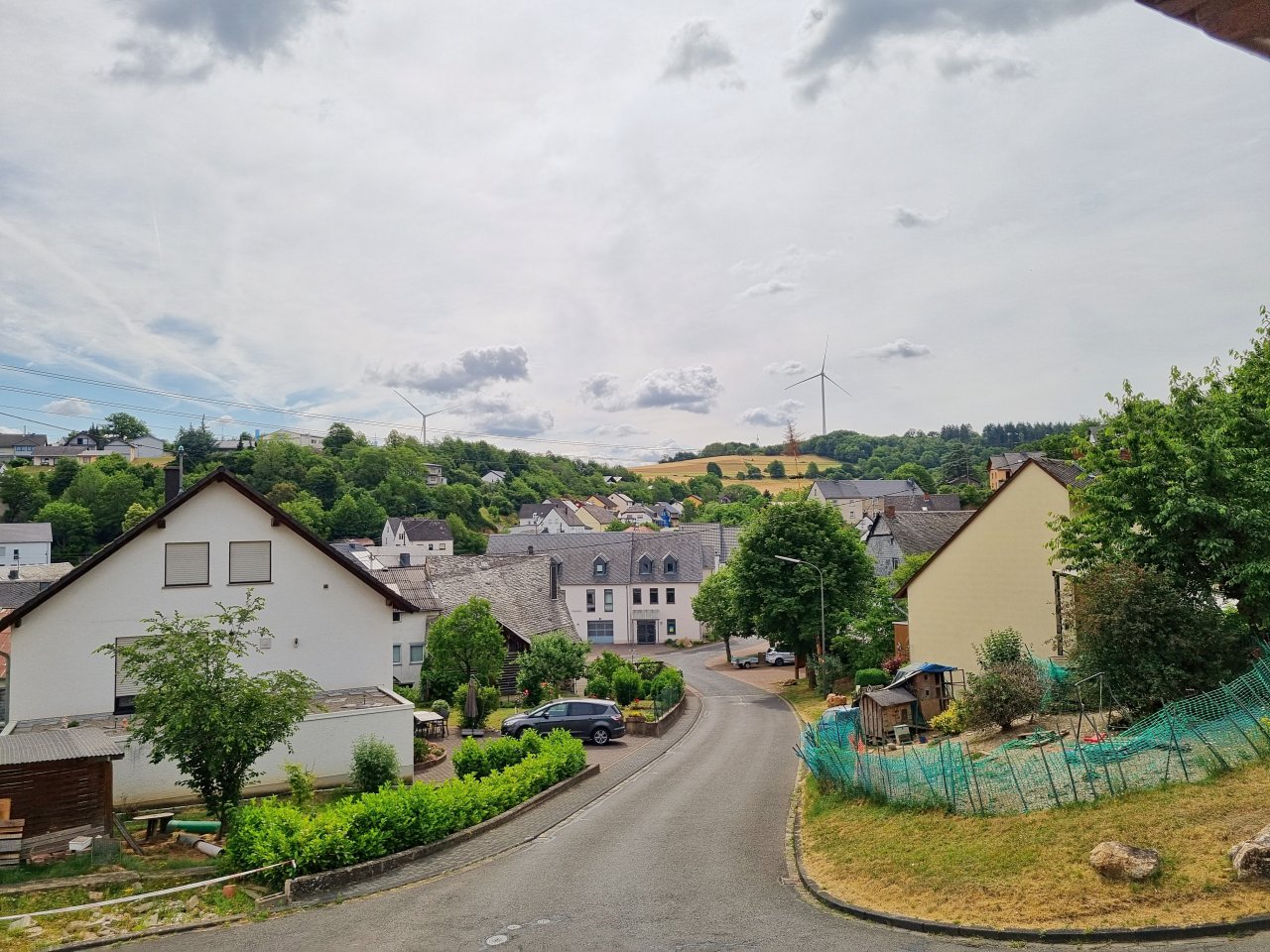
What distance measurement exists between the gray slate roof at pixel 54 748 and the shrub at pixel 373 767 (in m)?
5.69

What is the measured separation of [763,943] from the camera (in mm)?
11102

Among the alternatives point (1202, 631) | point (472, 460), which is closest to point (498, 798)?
point (1202, 631)

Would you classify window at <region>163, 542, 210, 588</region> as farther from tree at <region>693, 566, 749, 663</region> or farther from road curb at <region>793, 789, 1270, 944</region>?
tree at <region>693, 566, 749, 663</region>

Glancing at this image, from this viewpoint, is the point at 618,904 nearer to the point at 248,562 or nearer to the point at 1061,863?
the point at 1061,863

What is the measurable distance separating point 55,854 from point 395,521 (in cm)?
10608

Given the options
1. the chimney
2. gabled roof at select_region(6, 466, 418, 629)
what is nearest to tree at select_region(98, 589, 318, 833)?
gabled roof at select_region(6, 466, 418, 629)

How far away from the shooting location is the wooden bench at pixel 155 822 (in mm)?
18672

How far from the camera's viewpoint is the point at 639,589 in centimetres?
7831

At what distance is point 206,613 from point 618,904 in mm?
16272

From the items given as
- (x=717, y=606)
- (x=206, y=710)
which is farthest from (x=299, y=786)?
(x=717, y=606)

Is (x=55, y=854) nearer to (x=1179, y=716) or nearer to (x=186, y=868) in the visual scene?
(x=186, y=868)

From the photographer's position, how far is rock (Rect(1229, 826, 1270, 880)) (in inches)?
398

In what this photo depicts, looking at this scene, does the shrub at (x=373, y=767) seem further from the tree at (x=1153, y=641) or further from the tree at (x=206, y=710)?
the tree at (x=1153, y=641)

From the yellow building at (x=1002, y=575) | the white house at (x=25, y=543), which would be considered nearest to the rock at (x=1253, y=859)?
the yellow building at (x=1002, y=575)
